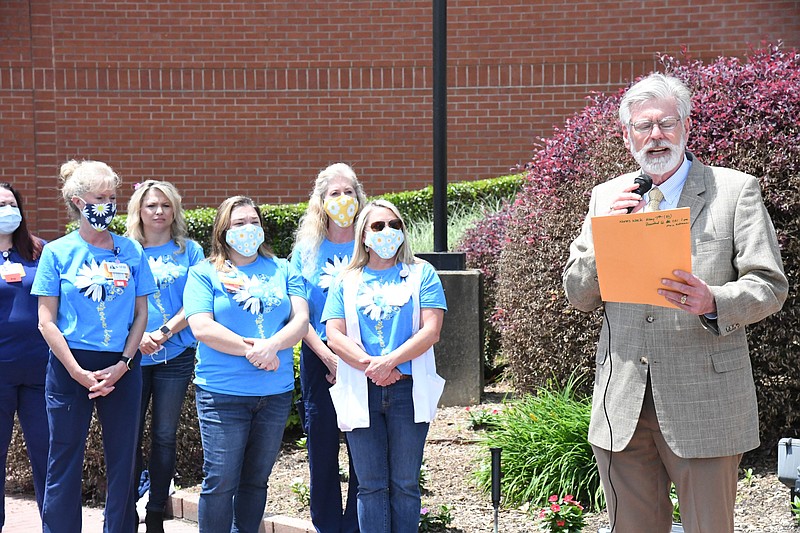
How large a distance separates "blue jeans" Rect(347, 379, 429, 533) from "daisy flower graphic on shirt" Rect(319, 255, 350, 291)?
2.59ft

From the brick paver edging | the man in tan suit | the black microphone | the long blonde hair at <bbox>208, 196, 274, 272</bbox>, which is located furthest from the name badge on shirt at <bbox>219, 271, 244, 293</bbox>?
the black microphone

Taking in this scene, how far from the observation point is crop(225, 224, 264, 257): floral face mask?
4.96m

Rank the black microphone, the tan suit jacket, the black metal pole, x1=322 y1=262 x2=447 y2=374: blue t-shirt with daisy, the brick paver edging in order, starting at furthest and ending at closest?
the black metal pole < the brick paver edging < x1=322 y1=262 x2=447 y2=374: blue t-shirt with daisy < the black microphone < the tan suit jacket

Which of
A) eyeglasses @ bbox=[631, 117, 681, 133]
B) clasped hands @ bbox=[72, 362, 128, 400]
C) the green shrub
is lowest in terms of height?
the green shrub

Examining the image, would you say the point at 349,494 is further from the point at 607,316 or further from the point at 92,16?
the point at 92,16

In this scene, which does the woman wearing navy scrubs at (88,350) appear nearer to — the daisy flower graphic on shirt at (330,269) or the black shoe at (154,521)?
the black shoe at (154,521)

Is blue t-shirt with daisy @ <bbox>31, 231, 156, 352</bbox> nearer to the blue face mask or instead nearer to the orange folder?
the blue face mask

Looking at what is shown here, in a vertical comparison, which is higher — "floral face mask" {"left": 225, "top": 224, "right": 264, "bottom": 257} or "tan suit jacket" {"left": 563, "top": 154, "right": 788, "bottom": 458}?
"floral face mask" {"left": 225, "top": 224, "right": 264, "bottom": 257}

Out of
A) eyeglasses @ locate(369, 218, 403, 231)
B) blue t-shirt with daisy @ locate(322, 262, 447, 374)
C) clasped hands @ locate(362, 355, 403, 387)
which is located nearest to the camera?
clasped hands @ locate(362, 355, 403, 387)

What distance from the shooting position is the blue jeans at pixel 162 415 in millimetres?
5547

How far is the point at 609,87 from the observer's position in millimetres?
13164

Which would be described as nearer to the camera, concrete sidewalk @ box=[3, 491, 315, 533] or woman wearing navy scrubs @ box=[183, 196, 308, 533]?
woman wearing navy scrubs @ box=[183, 196, 308, 533]

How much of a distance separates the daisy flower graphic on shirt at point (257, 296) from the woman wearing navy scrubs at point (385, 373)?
1.15 feet

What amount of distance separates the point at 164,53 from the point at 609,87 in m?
6.44
